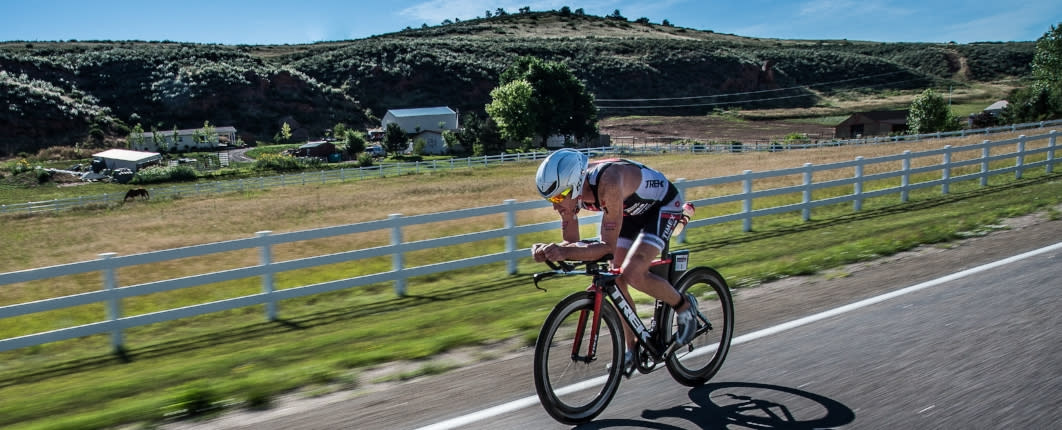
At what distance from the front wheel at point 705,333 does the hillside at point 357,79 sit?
99435 millimetres

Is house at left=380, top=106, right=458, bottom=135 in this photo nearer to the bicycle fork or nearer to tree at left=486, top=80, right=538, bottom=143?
tree at left=486, top=80, right=538, bottom=143

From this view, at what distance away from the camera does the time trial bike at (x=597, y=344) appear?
13.9 feet

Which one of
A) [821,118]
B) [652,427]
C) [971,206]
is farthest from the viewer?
[821,118]

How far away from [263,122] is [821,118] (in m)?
85.1

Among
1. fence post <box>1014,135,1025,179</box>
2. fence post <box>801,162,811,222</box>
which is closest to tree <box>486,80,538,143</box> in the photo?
fence post <box>1014,135,1025,179</box>

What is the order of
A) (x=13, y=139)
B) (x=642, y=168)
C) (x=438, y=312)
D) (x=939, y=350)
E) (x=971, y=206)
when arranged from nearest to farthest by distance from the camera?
(x=642, y=168)
(x=939, y=350)
(x=438, y=312)
(x=971, y=206)
(x=13, y=139)

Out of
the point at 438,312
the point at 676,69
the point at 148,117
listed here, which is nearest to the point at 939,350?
the point at 438,312

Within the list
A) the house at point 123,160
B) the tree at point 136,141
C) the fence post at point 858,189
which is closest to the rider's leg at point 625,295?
the fence post at point 858,189

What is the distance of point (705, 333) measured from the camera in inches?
205

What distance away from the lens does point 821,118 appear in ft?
375

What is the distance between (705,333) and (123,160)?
79845 mm

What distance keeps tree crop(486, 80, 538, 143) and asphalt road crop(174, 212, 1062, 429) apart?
67497 mm

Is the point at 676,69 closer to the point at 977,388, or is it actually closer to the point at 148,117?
the point at 148,117

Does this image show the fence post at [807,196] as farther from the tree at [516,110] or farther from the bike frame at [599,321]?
the tree at [516,110]
